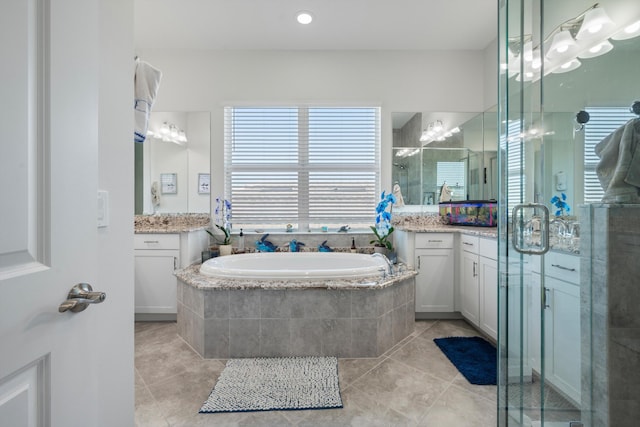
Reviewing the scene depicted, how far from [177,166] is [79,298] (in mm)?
2781

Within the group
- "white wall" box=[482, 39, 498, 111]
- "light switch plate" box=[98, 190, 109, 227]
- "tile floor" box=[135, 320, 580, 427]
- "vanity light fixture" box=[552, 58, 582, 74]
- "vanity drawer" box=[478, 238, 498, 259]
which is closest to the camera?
"light switch plate" box=[98, 190, 109, 227]

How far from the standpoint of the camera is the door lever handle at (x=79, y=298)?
63 centimetres

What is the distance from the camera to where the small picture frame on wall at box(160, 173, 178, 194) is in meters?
3.16

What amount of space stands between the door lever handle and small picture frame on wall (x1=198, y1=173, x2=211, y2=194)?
104 inches

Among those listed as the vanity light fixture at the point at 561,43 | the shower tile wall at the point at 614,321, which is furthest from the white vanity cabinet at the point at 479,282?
the vanity light fixture at the point at 561,43

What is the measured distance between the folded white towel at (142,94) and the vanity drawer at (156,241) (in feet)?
5.67

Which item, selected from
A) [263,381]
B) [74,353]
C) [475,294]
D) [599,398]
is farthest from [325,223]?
[74,353]

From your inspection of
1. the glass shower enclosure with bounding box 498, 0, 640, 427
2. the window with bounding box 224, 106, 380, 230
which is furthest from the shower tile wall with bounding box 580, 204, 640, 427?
the window with bounding box 224, 106, 380, 230

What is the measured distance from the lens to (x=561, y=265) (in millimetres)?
1127

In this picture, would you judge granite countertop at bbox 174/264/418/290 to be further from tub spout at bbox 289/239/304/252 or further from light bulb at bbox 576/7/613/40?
light bulb at bbox 576/7/613/40

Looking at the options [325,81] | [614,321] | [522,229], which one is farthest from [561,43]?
[325,81]

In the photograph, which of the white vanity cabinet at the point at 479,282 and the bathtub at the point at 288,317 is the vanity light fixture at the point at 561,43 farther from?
the bathtub at the point at 288,317

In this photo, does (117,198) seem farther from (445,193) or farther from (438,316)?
(445,193)

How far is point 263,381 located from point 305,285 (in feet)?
2.04
